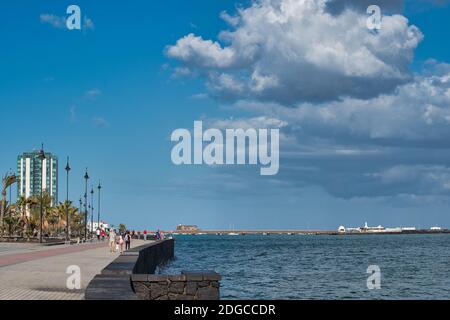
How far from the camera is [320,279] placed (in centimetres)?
4397

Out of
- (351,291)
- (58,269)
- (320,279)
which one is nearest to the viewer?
(58,269)

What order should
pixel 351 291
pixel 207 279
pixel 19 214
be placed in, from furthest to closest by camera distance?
pixel 19 214, pixel 351 291, pixel 207 279

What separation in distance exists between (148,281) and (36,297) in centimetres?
332

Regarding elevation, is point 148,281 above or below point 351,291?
above

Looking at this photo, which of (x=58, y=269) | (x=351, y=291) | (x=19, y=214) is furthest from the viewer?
(x=19, y=214)

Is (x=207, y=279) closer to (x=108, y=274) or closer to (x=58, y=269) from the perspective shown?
(x=108, y=274)

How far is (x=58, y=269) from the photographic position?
28.3m
